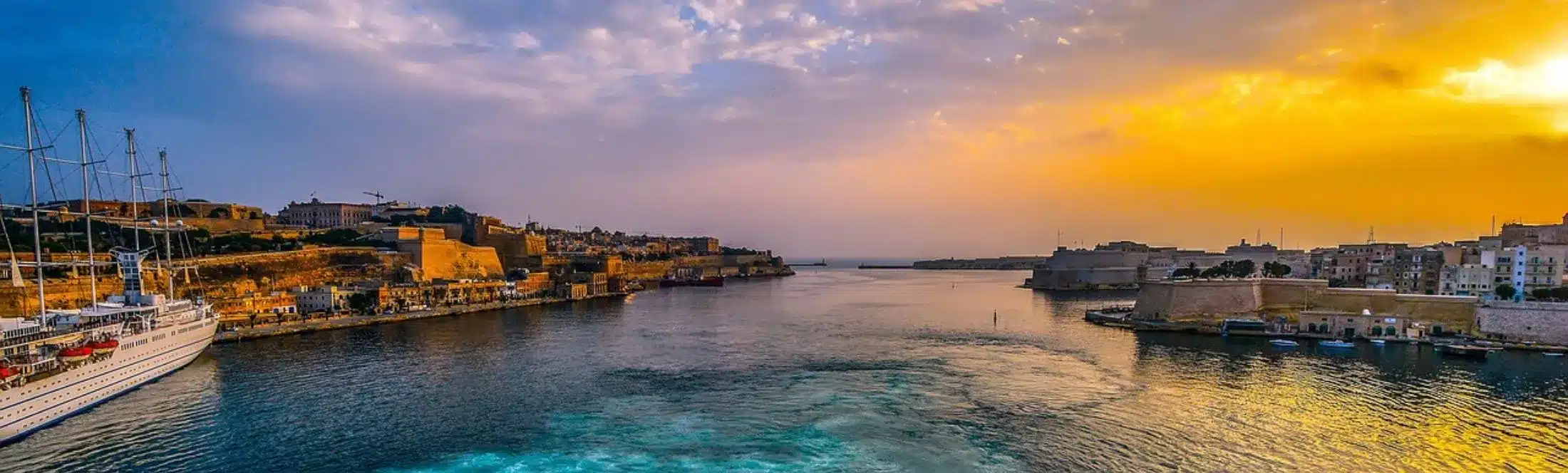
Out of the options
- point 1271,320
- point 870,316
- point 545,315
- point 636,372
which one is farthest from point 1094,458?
point 545,315

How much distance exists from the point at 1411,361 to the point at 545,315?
132 feet

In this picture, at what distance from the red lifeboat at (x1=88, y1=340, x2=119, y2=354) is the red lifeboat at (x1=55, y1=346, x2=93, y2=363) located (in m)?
0.29

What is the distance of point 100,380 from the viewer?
1691 cm

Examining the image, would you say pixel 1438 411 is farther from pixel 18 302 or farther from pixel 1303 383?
pixel 18 302

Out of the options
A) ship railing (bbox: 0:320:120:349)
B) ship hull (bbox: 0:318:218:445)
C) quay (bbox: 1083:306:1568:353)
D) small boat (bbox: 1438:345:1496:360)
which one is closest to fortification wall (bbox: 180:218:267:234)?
ship hull (bbox: 0:318:218:445)

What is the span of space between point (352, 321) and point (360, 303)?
12.7ft

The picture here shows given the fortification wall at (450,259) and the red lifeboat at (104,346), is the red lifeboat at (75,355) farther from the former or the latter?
the fortification wall at (450,259)

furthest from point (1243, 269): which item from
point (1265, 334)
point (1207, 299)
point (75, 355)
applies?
point (75, 355)

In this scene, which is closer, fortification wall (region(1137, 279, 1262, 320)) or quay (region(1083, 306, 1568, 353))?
quay (region(1083, 306, 1568, 353))

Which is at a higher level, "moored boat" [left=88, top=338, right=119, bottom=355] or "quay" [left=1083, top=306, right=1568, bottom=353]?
"moored boat" [left=88, top=338, right=119, bottom=355]

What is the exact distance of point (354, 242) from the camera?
51125 mm

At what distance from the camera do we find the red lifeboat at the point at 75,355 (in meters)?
15.9

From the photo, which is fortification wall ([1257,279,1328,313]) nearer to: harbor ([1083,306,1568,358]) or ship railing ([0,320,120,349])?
harbor ([1083,306,1568,358])

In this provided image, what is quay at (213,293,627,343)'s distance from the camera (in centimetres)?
2859
